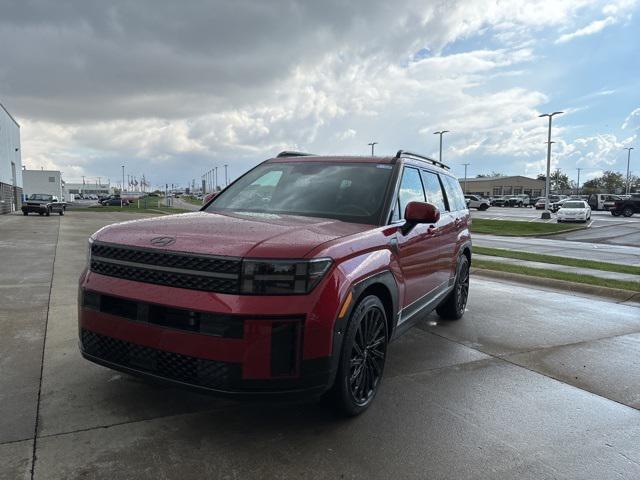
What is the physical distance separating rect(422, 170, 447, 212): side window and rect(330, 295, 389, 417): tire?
1.95 metres

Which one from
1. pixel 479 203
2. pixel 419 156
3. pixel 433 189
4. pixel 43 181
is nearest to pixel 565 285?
pixel 433 189

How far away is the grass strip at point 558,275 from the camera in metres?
8.50

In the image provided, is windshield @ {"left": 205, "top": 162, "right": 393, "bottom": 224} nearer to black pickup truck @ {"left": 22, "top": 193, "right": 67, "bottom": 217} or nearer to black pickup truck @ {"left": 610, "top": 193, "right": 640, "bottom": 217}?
black pickup truck @ {"left": 22, "top": 193, "right": 67, "bottom": 217}

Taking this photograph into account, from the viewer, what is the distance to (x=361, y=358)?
132 inches

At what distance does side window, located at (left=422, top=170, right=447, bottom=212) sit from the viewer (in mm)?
5066

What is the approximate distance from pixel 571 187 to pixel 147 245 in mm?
146471

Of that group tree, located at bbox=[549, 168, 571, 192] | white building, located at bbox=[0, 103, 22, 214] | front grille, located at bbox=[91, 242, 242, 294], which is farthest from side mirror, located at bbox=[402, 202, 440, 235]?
tree, located at bbox=[549, 168, 571, 192]

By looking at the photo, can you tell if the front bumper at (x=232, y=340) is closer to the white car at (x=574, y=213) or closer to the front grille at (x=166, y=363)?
the front grille at (x=166, y=363)

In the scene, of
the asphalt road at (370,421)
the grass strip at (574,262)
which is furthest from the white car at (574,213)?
the asphalt road at (370,421)

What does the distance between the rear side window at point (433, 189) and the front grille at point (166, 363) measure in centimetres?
308

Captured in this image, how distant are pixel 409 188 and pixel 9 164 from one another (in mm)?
49221

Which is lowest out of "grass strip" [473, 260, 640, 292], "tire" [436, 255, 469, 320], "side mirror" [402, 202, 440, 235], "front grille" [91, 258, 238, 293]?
"grass strip" [473, 260, 640, 292]

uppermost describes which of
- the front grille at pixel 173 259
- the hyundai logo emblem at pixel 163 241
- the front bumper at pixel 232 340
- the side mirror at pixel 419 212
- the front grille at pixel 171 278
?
the side mirror at pixel 419 212

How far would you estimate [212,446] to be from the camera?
2.93 meters
